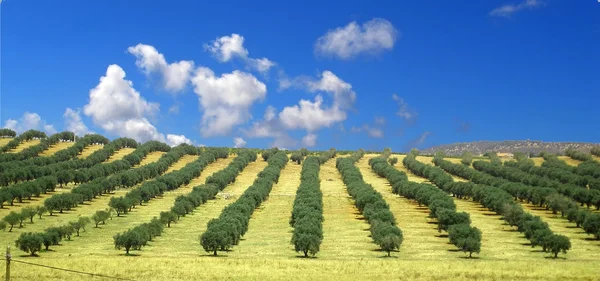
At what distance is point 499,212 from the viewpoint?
16812 cm

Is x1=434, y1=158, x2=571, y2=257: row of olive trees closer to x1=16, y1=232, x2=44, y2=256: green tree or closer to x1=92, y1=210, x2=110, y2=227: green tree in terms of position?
x1=16, y1=232, x2=44, y2=256: green tree

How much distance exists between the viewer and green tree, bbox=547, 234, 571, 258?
113 metres

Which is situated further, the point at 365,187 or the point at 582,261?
the point at 365,187

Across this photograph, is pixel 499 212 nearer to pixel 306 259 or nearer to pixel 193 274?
pixel 306 259

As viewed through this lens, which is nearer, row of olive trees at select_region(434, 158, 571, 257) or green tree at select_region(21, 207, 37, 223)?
row of olive trees at select_region(434, 158, 571, 257)

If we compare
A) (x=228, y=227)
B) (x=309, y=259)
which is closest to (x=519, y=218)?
(x=309, y=259)

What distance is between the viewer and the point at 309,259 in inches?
4119

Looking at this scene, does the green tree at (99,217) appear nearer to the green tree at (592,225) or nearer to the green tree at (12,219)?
the green tree at (12,219)

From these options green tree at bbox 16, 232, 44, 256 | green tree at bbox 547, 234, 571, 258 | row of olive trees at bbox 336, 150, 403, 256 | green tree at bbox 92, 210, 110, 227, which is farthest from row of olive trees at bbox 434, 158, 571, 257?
green tree at bbox 92, 210, 110, 227

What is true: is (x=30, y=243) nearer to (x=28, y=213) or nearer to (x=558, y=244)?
(x=28, y=213)

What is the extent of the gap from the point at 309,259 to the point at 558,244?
44210mm

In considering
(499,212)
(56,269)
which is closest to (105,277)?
(56,269)

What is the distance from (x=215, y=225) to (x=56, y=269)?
41301 mm

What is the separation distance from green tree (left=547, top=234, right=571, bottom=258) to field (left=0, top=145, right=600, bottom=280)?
1.60 m
